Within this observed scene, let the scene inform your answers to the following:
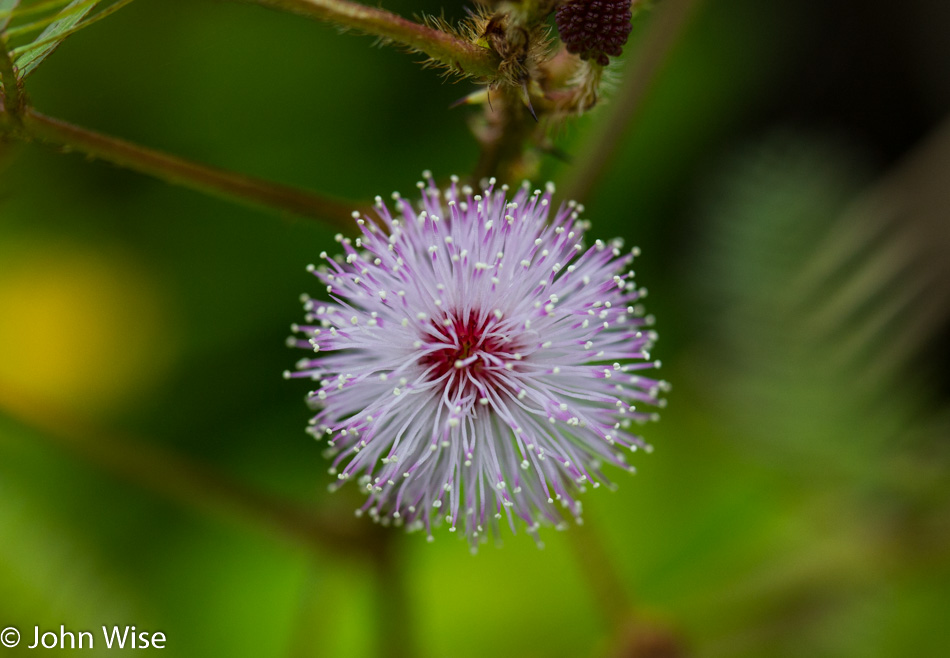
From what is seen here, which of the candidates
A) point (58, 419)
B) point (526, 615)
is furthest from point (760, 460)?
point (58, 419)

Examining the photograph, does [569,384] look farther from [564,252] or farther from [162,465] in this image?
[162,465]

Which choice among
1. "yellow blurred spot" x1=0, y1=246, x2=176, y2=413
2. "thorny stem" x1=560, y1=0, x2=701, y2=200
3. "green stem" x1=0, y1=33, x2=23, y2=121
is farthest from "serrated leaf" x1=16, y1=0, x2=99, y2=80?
"yellow blurred spot" x1=0, y1=246, x2=176, y2=413

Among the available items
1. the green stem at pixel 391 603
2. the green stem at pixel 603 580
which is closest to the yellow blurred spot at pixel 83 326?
the green stem at pixel 391 603

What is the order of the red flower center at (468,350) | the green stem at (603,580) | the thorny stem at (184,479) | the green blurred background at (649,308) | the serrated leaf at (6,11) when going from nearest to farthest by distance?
the serrated leaf at (6,11) → the red flower center at (468,350) → the thorny stem at (184,479) → the green stem at (603,580) → the green blurred background at (649,308)

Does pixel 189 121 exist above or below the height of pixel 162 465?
above

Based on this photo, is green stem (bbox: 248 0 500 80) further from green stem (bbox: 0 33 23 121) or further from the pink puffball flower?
green stem (bbox: 0 33 23 121)

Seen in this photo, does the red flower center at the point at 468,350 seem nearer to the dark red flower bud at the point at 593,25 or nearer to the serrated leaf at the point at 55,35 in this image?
the dark red flower bud at the point at 593,25
